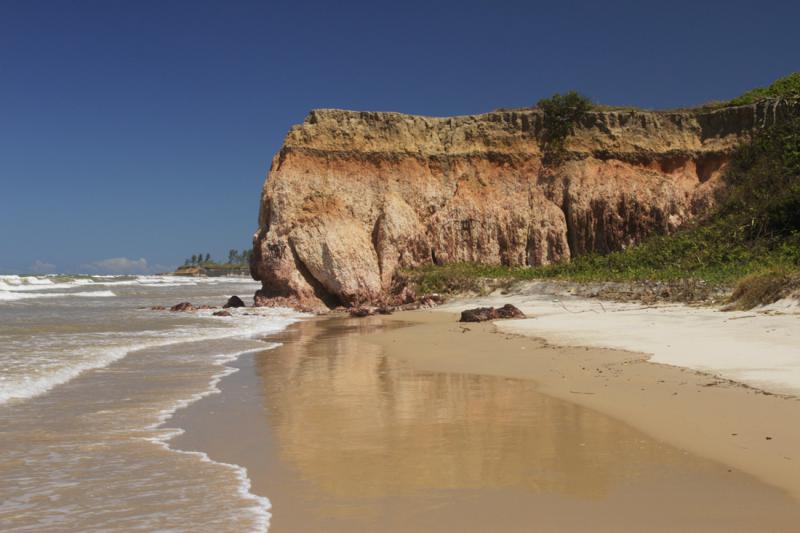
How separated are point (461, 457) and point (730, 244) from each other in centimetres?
2103

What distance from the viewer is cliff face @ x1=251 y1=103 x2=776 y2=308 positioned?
27.5 metres

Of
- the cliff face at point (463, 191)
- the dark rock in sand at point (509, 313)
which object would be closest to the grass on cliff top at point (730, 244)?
the cliff face at point (463, 191)

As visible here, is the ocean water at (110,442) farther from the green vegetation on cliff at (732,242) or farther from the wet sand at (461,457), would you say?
the green vegetation on cliff at (732,242)

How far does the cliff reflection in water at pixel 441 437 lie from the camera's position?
186 inches

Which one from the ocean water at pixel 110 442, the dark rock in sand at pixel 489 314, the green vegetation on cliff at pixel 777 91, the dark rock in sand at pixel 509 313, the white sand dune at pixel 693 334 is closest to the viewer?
the ocean water at pixel 110 442

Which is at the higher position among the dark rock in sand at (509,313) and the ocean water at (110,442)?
the dark rock in sand at (509,313)

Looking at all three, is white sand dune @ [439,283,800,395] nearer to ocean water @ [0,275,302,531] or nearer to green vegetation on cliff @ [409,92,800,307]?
green vegetation on cliff @ [409,92,800,307]

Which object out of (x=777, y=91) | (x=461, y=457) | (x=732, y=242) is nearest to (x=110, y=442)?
(x=461, y=457)

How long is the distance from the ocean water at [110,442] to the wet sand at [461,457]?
32 cm

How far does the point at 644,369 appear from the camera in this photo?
352 inches

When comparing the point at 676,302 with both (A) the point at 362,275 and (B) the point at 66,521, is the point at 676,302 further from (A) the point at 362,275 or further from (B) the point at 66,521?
(B) the point at 66,521

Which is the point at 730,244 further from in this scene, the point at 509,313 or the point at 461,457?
the point at 461,457

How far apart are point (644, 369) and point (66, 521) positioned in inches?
283

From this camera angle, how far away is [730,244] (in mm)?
23094
